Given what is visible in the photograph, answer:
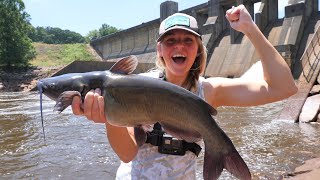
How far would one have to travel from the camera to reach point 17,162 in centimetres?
591

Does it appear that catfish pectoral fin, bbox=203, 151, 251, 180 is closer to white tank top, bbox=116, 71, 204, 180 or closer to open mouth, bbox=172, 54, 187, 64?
white tank top, bbox=116, 71, 204, 180

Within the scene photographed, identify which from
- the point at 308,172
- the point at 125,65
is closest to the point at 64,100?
the point at 125,65

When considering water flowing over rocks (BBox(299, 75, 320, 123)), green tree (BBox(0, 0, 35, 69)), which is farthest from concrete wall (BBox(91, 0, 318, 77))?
green tree (BBox(0, 0, 35, 69))

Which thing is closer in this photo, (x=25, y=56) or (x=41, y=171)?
(x=41, y=171)

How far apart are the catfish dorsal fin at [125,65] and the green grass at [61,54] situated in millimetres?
49143

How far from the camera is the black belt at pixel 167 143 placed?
2057 mm

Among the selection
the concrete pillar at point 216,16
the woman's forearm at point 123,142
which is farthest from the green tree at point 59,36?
the woman's forearm at point 123,142

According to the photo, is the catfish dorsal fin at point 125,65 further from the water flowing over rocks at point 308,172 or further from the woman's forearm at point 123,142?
the water flowing over rocks at point 308,172

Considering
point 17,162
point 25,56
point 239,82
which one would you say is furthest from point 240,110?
point 25,56

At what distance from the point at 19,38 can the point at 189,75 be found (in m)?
41.4

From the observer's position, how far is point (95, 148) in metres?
6.91

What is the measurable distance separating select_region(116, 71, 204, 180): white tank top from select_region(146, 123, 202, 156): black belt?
3 centimetres

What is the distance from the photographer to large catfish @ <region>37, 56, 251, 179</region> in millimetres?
1773

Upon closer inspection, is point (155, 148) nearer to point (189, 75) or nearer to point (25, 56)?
point (189, 75)
